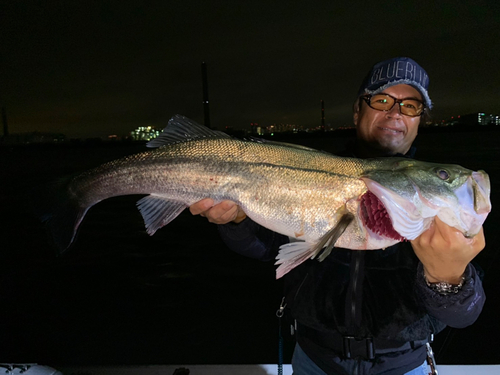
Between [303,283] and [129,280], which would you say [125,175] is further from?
[129,280]

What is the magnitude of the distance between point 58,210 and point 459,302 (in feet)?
10.9

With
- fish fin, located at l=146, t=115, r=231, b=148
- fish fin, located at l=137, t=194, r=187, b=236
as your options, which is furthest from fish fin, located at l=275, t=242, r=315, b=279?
fish fin, located at l=146, t=115, r=231, b=148

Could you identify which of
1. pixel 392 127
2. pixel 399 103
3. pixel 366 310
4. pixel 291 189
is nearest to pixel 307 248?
pixel 291 189

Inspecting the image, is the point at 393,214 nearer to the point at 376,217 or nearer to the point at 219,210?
the point at 376,217

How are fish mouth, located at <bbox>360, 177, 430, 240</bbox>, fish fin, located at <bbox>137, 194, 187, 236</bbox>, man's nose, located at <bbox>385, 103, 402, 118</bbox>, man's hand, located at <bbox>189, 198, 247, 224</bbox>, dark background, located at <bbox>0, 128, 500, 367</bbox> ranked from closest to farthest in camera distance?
fish mouth, located at <bbox>360, 177, 430, 240</bbox>
man's hand, located at <bbox>189, 198, 247, 224</bbox>
fish fin, located at <bbox>137, 194, 187, 236</bbox>
man's nose, located at <bbox>385, 103, 402, 118</bbox>
dark background, located at <bbox>0, 128, 500, 367</bbox>

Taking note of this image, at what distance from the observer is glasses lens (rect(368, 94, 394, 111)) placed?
10.2ft

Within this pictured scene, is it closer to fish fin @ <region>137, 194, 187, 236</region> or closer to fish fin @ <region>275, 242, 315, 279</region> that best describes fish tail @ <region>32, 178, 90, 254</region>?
fish fin @ <region>137, 194, 187, 236</region>

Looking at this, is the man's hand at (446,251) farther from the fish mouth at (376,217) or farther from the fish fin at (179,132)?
the fish fin at (179,132)

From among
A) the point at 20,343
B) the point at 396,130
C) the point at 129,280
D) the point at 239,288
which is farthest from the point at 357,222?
the point at 129,280

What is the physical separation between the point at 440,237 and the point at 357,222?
0.58 m

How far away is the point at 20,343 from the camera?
6.74 m

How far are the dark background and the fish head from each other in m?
3.04

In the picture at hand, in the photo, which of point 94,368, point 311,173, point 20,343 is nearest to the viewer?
point 311,173

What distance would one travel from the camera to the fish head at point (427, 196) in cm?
207
